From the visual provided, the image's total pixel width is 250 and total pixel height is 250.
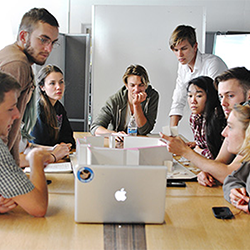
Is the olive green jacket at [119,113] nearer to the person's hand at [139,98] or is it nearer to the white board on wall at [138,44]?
the person's hand at [139,98]

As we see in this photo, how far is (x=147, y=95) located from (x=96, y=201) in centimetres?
185

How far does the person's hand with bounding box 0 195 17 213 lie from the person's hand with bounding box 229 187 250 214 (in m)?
0.78

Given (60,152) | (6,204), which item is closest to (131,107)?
(60,152)

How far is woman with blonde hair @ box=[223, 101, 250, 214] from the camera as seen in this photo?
1.29m

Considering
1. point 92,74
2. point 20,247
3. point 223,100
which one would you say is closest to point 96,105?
point 92,74

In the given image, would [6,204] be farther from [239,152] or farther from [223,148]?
[223,148]

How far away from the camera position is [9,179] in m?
1.08

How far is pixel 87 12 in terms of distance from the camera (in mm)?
4266

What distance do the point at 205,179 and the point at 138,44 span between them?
8.05 ft

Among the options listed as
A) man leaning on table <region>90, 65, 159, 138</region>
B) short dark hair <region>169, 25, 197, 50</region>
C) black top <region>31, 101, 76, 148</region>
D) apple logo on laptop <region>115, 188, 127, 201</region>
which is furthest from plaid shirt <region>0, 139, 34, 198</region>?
short dark hair <region>169, 25, 197, 50</region>

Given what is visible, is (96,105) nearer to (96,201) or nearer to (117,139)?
(117,139)

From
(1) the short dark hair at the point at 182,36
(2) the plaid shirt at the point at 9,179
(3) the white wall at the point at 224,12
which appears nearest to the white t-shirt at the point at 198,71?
(1) the short dark hair at the point at 182,36

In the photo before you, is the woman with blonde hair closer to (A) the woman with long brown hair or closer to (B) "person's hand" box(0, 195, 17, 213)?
(B) "person's hand" box(0, 195, 17, 213)

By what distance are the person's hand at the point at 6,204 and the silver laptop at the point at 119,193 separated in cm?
22
